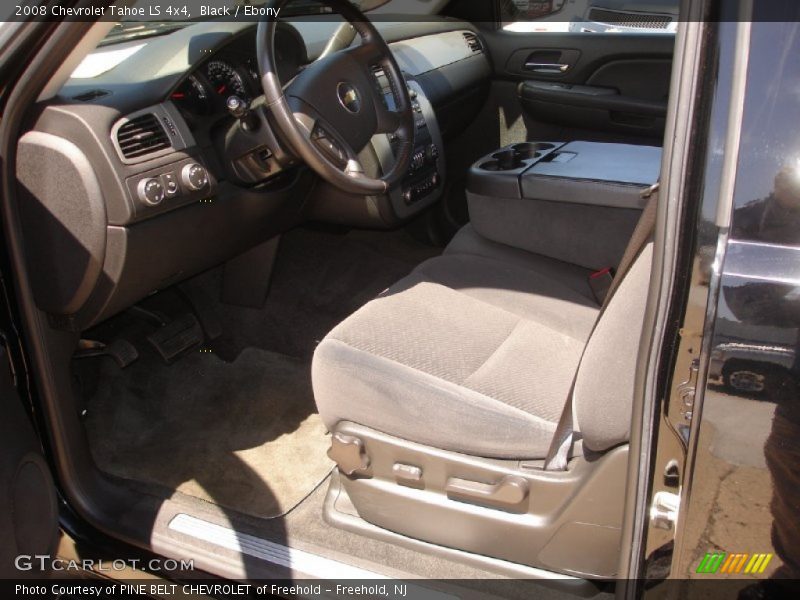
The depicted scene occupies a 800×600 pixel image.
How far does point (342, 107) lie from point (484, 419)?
840mm

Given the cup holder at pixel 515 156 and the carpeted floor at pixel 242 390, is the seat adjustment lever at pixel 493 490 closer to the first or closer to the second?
the carpeted floor at pixel 242 390

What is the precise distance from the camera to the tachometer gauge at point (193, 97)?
69.1 inches

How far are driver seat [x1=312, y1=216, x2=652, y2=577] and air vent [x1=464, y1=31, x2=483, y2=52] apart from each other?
146 cm

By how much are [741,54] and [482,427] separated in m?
0.72

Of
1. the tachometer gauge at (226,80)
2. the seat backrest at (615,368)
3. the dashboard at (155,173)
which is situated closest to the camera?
the seat backrest at (615,368)

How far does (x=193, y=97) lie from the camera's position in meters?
1.79

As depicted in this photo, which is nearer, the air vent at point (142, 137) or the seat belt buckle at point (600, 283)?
the air vent at point (142, 137)

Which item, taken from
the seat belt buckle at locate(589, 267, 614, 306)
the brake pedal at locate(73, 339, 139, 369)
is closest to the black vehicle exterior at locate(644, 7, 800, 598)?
the seat belt buckle at locate(589, 267, 614, 306)

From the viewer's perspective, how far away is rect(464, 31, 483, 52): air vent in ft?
9.25

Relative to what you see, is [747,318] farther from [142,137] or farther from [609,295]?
[142,137]

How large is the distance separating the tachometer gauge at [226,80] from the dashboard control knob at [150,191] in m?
0.35

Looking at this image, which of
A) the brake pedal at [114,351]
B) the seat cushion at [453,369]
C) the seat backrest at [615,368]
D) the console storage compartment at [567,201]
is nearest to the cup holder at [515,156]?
the console storage compartment at [567,201]

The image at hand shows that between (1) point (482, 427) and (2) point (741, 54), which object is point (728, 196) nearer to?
(2) point (741, 54)

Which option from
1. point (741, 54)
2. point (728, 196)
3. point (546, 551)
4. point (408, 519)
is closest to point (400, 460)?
point (408, 519)
